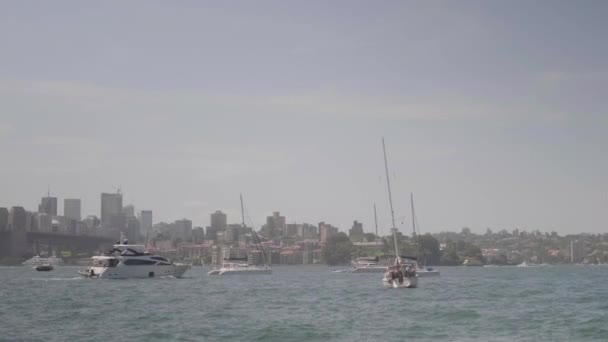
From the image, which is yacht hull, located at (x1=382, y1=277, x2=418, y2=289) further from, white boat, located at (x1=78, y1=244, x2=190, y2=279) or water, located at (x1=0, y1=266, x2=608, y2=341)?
white boat, located at (x1=78, y1=244, x2=190, y2=279)

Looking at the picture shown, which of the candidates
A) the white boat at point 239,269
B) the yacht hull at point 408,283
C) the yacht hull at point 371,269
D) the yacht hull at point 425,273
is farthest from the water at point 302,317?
the yacht hull at point 371,269

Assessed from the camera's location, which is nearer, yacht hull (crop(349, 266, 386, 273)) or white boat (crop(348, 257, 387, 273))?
yacht hull (crop(349, 266, 386, 273))

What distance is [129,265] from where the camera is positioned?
4439 inches

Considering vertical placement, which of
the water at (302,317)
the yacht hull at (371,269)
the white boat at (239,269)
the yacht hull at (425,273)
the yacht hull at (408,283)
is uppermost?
the white boat at (239,269)

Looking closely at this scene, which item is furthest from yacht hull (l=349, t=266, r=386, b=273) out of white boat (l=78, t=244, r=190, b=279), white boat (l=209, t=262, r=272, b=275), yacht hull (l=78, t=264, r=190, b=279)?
yacht hull (l=78, t=264, r=190, b=279)

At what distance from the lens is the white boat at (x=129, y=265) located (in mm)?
112375

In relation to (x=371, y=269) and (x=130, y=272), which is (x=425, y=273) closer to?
(x=371, y=269)

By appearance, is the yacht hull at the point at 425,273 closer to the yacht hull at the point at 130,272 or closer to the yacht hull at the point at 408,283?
the yacht hull at the point at 130,272

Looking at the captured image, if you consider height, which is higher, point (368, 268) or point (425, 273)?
point (368, 268)

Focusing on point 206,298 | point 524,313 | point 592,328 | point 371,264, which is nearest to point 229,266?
point 371,264

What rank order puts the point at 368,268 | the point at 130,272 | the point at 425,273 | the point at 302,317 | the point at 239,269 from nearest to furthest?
the point at 302,317, the point at 130,272, the point at 425,273, the point at 239,269, the point at 368,268

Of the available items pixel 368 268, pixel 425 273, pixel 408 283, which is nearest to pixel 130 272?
pixel 408 283

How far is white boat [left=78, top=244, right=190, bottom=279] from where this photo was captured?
112 metres

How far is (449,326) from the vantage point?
149 feet
